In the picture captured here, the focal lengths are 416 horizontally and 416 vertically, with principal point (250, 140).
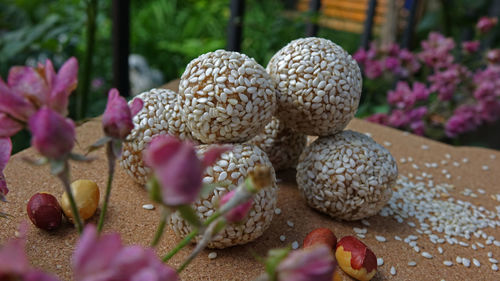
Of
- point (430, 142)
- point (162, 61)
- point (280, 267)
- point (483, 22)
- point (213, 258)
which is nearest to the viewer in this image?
point (280, 267)

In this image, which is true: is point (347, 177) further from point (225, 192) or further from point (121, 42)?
point (121, 42)

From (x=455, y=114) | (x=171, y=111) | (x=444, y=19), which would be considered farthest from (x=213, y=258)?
(x=444, y=19)

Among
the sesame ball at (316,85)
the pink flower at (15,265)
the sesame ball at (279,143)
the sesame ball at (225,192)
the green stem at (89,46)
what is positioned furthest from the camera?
the green stem at (89,46)

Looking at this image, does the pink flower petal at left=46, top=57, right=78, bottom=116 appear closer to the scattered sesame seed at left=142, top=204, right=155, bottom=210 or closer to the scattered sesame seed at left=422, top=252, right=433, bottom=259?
the scattered sesame seed at left=142, top=204, right=155, bottom=210

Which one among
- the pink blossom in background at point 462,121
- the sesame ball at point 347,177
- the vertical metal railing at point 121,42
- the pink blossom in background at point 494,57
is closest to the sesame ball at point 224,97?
the sesame ball at point 347,177

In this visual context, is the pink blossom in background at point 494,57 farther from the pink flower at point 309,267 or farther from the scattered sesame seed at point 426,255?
the pink flower at point 309,267

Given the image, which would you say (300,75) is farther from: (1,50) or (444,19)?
(444,19)
